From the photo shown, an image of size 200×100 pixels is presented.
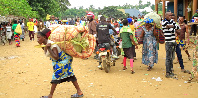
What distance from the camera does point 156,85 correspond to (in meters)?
6.52

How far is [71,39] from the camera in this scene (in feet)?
17.6

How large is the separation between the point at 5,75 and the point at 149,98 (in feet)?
15.2

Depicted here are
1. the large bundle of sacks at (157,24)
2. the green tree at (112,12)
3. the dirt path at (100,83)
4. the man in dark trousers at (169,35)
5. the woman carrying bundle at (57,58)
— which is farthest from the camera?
the green tree at (112,12)

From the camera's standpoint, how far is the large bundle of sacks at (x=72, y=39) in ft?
17.3

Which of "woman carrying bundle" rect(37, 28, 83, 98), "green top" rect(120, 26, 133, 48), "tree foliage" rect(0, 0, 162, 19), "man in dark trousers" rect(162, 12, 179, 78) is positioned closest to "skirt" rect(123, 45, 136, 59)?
"green top" rect(120, 26, 133, 48)

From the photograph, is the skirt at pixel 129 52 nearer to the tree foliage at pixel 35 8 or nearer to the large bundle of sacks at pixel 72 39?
the large bundle of sacks at pixel 72 39

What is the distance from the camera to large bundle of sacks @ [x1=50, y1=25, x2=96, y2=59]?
5.27m

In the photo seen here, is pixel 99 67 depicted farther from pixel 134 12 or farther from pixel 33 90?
pixel 134 12

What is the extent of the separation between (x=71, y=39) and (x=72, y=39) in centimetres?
3

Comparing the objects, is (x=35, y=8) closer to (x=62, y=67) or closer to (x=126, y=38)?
(x=126, y=38)

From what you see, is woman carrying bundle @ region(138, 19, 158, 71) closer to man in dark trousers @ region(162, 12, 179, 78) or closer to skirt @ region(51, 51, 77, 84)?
man in dark trousers @ region(162, 12, 179, 78)

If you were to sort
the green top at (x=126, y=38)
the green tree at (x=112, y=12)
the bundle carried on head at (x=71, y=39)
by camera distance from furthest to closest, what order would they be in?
the green tree at (x=112, y=12) → the green top at (x=126, y=38) → the bundle carried on head at (x=71, y=39)

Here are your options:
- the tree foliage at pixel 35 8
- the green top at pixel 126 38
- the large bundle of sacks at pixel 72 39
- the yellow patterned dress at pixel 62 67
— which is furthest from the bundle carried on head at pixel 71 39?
the tree foliage at pixel 35 8

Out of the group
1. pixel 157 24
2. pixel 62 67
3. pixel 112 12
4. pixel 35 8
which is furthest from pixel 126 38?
pixel 112 12
